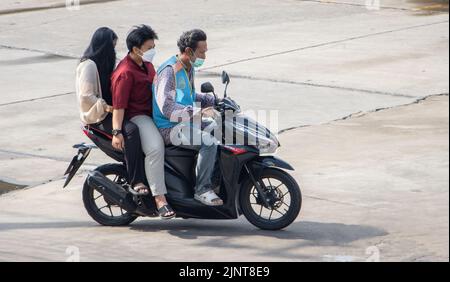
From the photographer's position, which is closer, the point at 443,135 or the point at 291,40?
the point at 443,135

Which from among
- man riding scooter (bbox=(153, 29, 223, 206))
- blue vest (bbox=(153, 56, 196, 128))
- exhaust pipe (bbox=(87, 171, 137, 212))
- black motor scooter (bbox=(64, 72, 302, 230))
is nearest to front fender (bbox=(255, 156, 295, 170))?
black motor scooter (bbox=(64, 72, 302, 230))

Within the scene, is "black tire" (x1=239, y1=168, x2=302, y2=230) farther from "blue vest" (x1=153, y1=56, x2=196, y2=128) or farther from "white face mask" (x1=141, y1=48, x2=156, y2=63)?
"white face mask" (x1=141, y1=48, x2=156, y2=63)

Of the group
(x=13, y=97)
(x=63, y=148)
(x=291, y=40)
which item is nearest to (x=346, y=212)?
(x=63, y=148)

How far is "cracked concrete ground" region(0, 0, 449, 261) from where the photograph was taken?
945 cm

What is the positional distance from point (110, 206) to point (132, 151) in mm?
774

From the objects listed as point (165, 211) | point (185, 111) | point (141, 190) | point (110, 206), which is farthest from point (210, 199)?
point (110, 206)

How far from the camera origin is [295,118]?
14.2 metres

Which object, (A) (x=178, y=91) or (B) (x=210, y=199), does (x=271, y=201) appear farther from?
(A) (x=178, y=91)

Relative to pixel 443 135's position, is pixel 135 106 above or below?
above

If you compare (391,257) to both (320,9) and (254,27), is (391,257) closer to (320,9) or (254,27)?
(254,27)

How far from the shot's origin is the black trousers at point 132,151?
958cm

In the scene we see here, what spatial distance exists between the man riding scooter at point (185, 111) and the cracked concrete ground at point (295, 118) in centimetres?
55

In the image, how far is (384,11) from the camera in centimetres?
2252

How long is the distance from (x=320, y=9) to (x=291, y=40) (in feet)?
11.2
